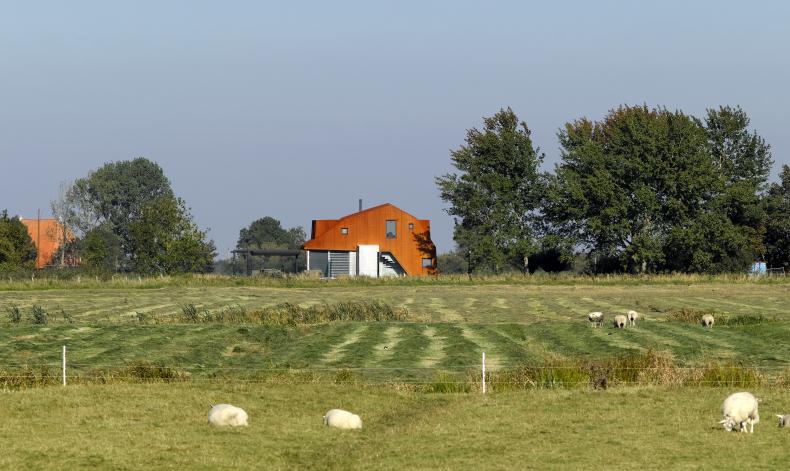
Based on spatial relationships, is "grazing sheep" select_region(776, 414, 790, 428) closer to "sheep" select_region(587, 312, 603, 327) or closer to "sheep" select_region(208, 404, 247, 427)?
"sheep" select_region(208, 404, 247, 427)

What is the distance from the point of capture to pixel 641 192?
407 feet

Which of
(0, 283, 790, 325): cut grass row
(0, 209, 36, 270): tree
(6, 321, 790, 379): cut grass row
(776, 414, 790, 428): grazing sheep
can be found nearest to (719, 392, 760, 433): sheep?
(776, 414, 790, 428): grazing sheep

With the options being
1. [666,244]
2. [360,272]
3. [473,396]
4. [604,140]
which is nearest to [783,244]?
[666,244]

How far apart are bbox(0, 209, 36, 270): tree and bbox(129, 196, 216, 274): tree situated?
17250 mm

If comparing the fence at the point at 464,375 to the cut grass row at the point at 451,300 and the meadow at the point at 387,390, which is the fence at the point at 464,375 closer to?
the meadow at the point at 387,390

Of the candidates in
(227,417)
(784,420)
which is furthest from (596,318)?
(227,417)

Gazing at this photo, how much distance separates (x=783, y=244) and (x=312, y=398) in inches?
4624

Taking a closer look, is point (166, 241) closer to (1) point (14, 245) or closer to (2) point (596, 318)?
(1) point (14, 245)

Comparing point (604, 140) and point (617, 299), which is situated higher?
point (604, 140)

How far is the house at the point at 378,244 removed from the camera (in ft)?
468

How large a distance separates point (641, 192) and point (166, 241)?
185 feet

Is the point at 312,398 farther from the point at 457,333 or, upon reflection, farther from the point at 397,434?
the point at 457,333

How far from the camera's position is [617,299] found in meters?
86.2

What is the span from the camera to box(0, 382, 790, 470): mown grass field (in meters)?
23.6
